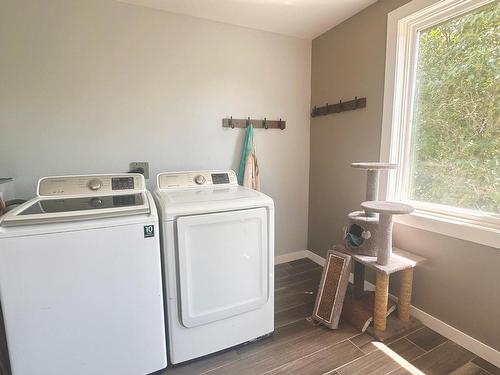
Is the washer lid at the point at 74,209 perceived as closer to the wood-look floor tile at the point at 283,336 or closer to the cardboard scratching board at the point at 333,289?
the wood-look floor tile at the point at 283,336

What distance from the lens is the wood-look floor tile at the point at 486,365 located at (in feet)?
4.53

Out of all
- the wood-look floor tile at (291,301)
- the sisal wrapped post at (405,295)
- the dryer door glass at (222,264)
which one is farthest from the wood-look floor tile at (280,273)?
the sisal wrapped post at (405,295)

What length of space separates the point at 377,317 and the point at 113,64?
257 cm

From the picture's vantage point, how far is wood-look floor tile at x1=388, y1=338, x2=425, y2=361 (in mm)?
1503

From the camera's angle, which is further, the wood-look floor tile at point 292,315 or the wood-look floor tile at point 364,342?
the wood-look floor tile at point 292,315

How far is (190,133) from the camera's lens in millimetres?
2213

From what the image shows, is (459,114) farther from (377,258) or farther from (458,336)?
(458,336)

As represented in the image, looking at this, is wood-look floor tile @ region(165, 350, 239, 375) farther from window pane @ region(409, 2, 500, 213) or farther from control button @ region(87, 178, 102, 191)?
window pane @ region(409, 2, 500, 213)

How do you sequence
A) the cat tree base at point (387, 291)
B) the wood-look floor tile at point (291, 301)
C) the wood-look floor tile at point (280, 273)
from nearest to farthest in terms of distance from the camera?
the cat tree base at point (387, 291), the wood-look floor tile at point (291, 301), the wood-look floor tile at point (280, 273)

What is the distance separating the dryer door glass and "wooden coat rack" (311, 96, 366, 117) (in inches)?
49.9

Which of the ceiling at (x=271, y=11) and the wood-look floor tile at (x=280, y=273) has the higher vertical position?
the ceiling at (x=271, y=11)

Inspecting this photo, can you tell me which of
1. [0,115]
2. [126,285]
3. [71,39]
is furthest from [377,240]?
[0,115]

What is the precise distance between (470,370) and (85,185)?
7.99 ft

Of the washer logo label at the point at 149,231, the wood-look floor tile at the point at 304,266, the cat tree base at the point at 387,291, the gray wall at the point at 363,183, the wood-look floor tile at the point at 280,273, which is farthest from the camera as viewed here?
the wood-look floor tile at the point at 304,266
